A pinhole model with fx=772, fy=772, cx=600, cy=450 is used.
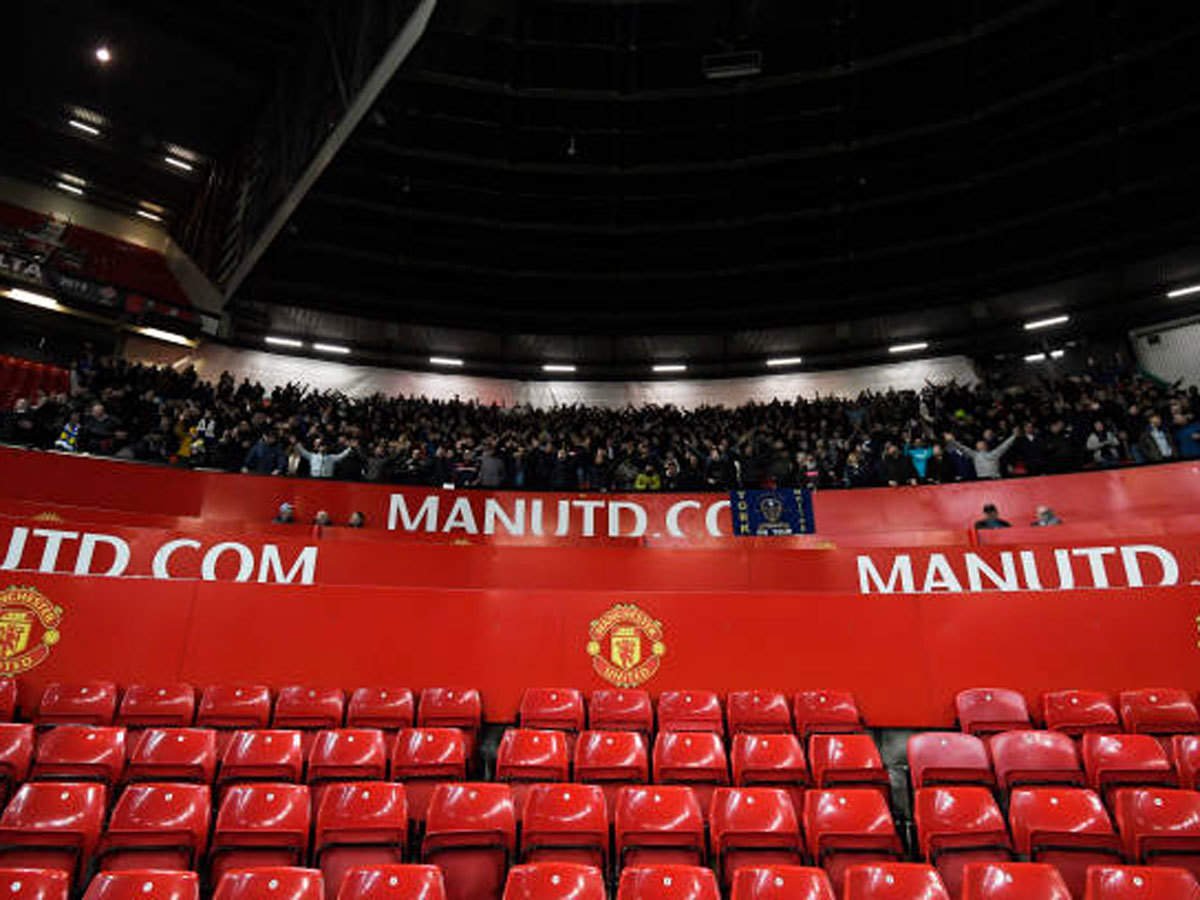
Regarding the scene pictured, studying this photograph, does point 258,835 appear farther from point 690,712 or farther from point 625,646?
point 625,646

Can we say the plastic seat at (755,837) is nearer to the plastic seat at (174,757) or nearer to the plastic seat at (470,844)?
the plastic seat at (470,844)

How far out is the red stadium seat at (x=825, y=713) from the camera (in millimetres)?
5734

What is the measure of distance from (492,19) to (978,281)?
42.5 feet

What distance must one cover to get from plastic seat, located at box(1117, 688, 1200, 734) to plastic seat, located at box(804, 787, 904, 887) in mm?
2414

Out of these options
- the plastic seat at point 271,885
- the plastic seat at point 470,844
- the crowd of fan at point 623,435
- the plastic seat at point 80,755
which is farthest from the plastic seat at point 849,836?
the crowd of fan at point 623,435

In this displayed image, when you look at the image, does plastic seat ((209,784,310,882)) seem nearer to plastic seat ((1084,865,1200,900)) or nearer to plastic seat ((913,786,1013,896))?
plastic seat ((913,786,1013,896))

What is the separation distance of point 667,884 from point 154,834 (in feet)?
8.54

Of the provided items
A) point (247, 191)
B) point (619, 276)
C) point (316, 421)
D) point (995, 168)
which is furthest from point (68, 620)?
point (995, 168)

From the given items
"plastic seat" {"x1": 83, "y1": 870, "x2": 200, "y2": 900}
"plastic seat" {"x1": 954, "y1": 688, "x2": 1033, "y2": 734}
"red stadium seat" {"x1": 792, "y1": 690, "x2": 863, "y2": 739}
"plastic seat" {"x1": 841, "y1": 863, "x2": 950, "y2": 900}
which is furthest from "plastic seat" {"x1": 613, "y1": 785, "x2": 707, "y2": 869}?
"plastic seat" {"x1": 954, "y1": 688, "x2": 1033, "y2": 734}

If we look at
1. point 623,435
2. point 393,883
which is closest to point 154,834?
point 393,883

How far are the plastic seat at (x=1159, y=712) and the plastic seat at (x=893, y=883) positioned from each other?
9.66 feet

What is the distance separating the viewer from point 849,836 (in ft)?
13.7

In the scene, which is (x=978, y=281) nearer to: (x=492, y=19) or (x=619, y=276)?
(x=619, y=276)

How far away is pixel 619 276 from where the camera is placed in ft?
63.7
